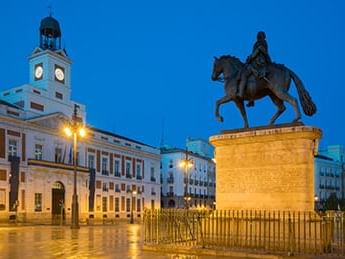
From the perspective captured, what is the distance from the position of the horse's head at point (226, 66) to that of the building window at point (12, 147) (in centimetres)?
4004

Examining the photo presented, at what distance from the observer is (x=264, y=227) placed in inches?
507

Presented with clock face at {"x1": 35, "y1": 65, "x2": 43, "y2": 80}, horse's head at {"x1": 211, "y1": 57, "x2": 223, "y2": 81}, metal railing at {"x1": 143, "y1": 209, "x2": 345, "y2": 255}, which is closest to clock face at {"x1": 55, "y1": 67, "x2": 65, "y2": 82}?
clock face at {"x1": 35, "y1": 65, "x2": 43, "y2": 80}

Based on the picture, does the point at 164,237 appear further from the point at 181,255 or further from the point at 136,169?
the point at 136,169

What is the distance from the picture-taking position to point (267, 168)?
1391 centimetres

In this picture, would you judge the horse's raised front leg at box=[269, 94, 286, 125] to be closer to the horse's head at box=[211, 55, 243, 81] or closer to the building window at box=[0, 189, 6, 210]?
the horse's head at box=[211, 55, 243, 81]

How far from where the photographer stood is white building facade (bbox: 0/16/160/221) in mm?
51406

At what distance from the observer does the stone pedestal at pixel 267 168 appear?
1337 centimetres

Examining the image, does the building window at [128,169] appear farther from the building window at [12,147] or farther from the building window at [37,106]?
the building window at [12,147]

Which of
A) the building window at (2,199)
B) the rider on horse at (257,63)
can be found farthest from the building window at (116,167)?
the rider on horse at (257,63)

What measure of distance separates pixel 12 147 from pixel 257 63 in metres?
42.3

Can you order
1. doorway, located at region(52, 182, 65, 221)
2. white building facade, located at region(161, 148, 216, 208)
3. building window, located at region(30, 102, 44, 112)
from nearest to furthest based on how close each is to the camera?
building window, located at region(30, 102, 44, 112), doorway, located at region(52, 182, 65, 221), white building facade, located at region(161, 148, 216, 208)

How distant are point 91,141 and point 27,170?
1327 cm

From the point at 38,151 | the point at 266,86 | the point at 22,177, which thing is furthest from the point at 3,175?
the point at 266,86

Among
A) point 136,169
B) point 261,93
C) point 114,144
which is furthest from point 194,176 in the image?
point 261,93
